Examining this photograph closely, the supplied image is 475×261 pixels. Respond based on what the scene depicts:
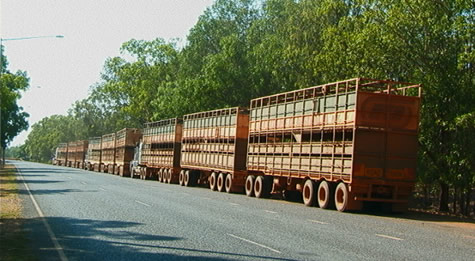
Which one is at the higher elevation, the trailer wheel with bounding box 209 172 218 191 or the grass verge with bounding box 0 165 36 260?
the trailer wheel with bounding box 209 172 218 191

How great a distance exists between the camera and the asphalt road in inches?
412

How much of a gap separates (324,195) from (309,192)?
1.31 metres

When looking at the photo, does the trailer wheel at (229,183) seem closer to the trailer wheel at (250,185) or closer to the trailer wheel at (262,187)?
the trailer wheel at (250,185)

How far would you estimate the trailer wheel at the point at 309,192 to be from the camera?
74.0 ft

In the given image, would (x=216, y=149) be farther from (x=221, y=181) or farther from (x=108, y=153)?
(x=108, y=153)

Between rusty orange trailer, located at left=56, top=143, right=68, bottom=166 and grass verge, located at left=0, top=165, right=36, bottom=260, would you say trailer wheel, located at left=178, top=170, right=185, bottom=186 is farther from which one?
rusty orange trailer, located at left=56, top=143, right=68, bottom=166

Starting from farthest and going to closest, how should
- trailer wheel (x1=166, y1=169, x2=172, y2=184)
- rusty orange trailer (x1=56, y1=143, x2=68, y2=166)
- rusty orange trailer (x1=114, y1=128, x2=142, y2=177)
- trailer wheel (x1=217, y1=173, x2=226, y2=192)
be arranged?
rusty orange trailer (x1=56, y1=143, x2=68, y2=166) → rusty orange trailer (x1=114, y1=128, x2=142, y2=177) → trailer wheel (x1=166, y1=169, x2=172, y2=184) → trailer wheel (x1=217, y1=173, x2=226, y2=192)

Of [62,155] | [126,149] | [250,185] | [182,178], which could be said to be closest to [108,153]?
[126,149]

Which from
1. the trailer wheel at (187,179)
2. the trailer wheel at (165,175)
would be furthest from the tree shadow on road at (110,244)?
the trailer wheel at (165,175)

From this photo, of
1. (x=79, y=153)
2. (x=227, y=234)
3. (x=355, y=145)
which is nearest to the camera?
(x=227, y=234)

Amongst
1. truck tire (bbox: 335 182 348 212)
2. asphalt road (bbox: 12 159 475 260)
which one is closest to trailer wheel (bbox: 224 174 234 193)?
truck tire (bbox: 335 182 348 212)

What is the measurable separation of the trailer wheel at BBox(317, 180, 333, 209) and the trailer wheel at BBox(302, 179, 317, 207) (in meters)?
0.55

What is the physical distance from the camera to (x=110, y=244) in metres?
11.3

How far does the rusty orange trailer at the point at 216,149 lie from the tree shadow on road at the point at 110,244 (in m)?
16.4
